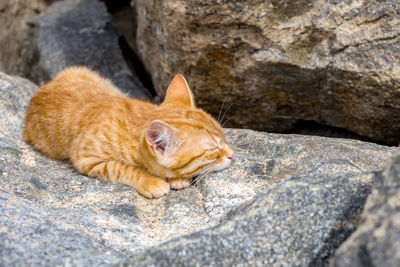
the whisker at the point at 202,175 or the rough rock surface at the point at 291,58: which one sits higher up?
the rough rock surface at the point at 291,58

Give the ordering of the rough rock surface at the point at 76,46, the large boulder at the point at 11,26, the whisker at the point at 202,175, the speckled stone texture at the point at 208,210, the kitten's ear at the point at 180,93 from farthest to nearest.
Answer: the large boulder at the point at 11,26 → the rough rock surface at the point at 76,46 → the kitten's ear at the point at 180,93 → the whisker at the point at 202,175 → the speckled stone texture at the point at 208,210

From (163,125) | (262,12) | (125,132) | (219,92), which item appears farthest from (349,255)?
(219,92)

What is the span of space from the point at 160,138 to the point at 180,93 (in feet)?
2.32

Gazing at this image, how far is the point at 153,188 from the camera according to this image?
3.04 metres

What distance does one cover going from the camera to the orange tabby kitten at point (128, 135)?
10.1ft

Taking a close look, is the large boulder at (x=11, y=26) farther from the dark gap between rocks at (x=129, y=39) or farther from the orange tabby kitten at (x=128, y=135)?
the orange tabby kitten at (x=128, y=135)

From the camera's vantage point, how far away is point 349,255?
1.69m

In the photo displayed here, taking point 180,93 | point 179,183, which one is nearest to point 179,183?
point 179,183

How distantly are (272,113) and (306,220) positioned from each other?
2213 mm

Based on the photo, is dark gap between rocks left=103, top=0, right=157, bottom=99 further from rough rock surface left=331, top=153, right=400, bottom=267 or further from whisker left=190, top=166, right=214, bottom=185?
rough rock surface left=331, top=153, right=400, bottom=267

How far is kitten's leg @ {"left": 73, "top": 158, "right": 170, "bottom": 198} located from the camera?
3.05 metres

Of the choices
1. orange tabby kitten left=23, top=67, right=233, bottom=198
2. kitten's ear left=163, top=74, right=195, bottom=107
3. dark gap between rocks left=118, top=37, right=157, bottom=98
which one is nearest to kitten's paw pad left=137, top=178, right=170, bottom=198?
orange tabby kitten left=23, top=67, right=233, bottom=198

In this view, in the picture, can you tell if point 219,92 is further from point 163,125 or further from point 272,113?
point 163,125

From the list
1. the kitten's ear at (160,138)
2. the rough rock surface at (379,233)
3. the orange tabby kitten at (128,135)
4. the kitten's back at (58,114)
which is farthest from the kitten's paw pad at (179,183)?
the rough rock surface at (379,233)
